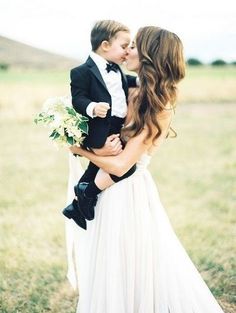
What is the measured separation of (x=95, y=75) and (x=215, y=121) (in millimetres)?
11402

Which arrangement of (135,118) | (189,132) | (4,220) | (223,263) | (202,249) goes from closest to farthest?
(135,118) → (223,263) → (202,249) → (4,220) → (189,132)

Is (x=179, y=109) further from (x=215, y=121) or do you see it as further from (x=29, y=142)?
(x=29, y=142)

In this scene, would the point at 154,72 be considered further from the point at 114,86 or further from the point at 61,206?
the point at 61,206

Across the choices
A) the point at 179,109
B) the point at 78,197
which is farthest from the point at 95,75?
the point at 179,109

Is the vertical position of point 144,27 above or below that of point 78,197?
above

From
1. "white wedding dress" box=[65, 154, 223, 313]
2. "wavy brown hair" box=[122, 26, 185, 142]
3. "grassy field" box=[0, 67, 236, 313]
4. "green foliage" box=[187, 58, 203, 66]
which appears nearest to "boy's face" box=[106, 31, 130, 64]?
"wavy brown hair" box=[122, 26, 185, 142]

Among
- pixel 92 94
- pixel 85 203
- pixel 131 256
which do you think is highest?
pixel 92 94

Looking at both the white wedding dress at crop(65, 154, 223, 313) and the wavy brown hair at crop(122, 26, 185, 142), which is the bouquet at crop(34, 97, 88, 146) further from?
the white wedding dress at crop(65, 154, 223, 313)

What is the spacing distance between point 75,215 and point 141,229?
0.46 m

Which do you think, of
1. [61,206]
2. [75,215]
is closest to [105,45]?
[75,215]

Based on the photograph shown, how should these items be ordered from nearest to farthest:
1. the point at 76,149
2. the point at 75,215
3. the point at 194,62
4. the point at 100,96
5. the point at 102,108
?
the point at 102,108
the point at 100,96
the point at 76,149
the point at 75,215
the point at 194,62

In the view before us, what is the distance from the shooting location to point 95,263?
10.2ft

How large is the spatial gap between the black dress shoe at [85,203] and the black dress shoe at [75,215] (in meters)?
0.11

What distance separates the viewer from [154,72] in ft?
9.08
